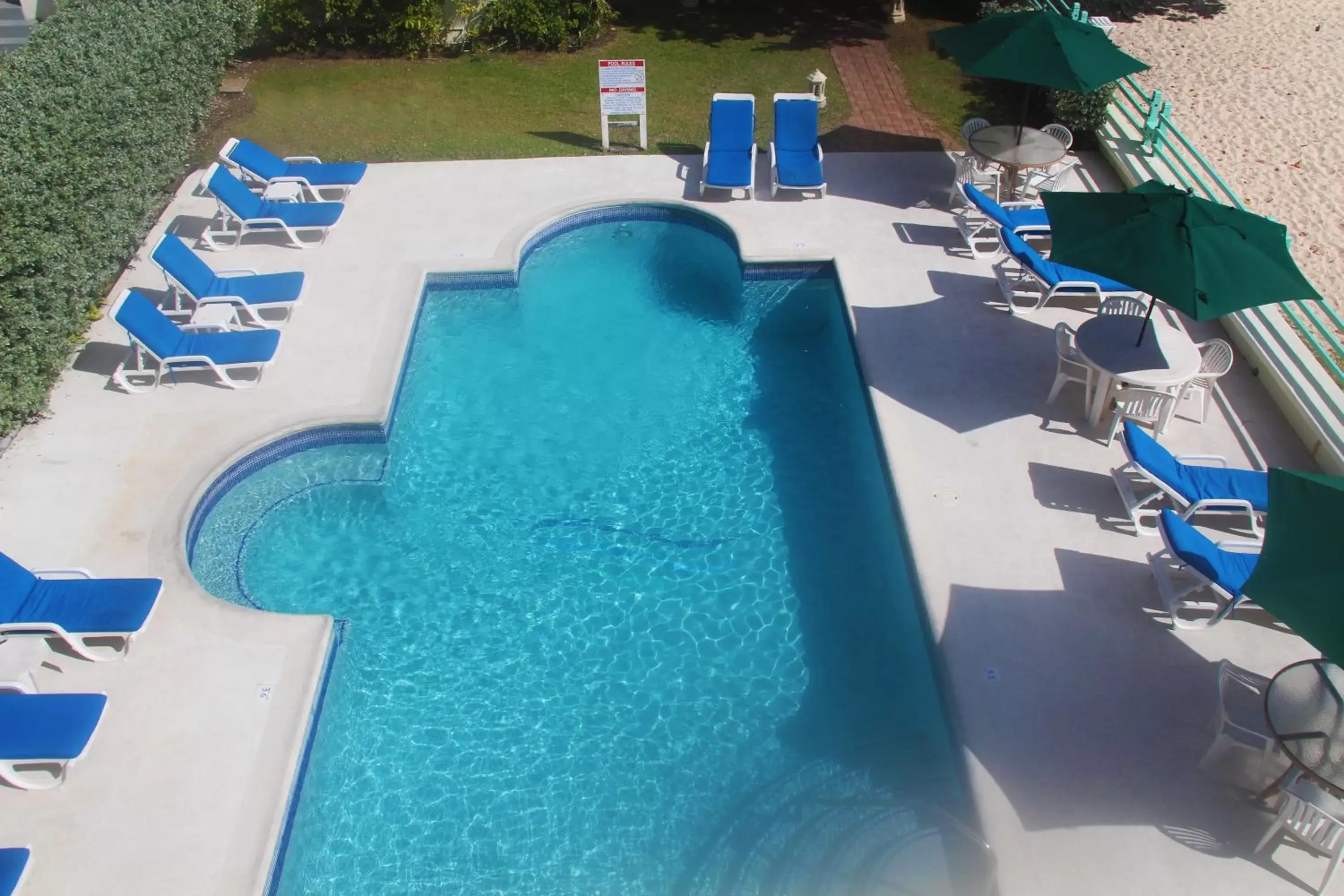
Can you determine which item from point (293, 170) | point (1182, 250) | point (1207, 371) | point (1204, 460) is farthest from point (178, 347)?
point (1207, 371)

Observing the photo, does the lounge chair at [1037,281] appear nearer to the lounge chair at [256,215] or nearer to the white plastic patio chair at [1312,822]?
the white plastic patio chair at [1312,822]

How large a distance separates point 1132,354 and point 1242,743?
13.5ft

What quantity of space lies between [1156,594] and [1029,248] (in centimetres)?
491

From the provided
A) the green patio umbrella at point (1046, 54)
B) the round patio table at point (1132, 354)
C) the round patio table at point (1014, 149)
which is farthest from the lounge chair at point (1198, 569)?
the round patio table at point (1014, 149)

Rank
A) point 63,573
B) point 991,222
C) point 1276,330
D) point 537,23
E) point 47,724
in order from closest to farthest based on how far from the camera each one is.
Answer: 1. point 47,724
2. point 63,573
3. point 1276,330
4. point 991,222
5. point 537,23

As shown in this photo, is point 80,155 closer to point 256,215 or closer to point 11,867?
point 256,215

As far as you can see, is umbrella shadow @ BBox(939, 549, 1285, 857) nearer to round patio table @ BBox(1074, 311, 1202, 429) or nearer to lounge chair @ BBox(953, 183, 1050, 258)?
round patio table @ BBox(1074, 311, 1202, 429)

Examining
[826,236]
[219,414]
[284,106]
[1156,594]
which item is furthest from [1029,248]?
[284,106]

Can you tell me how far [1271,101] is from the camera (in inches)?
652

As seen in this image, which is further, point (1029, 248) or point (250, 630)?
point (1029, 248)

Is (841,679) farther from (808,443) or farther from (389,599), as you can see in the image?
(389,599)

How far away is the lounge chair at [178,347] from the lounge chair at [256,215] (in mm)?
2328

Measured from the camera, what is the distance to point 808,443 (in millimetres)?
11086

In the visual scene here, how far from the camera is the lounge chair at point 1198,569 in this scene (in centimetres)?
822
